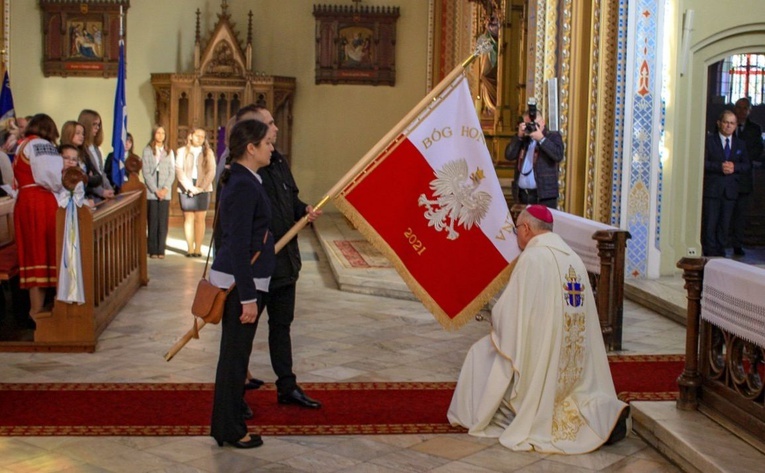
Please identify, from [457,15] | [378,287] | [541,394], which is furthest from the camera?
[457,15]

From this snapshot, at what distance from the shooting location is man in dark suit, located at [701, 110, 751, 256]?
34.2ft

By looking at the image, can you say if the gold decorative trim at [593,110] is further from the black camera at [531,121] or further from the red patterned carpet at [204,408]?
the red patterned carpet at [204,408]

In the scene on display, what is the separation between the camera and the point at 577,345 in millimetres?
5191

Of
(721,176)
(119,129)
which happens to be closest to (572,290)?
(721,176)

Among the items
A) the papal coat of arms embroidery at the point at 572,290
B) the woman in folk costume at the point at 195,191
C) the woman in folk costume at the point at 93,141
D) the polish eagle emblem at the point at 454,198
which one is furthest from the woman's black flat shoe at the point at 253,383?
the woman in folk costume at the point at 195,191

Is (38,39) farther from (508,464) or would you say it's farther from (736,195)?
(508,464)

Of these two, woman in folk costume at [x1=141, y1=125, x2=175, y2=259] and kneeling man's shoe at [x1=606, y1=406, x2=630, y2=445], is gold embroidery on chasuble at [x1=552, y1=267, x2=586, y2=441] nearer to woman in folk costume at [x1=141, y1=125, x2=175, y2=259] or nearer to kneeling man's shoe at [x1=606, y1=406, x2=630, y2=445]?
kneeling man's shoe at [x1=606, y1=406, x2=630, y2=445]

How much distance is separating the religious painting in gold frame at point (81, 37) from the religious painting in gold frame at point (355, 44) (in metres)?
3.36

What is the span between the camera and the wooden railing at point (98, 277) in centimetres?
718

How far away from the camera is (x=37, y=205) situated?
291 inches

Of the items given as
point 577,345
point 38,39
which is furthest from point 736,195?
point 38,39

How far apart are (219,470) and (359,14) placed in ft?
46.8

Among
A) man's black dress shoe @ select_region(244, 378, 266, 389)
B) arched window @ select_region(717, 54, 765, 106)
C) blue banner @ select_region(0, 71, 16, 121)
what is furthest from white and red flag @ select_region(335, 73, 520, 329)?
arched window @ select_region(717, 54, 765, 106)

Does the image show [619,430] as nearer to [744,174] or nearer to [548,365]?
[548,365]
